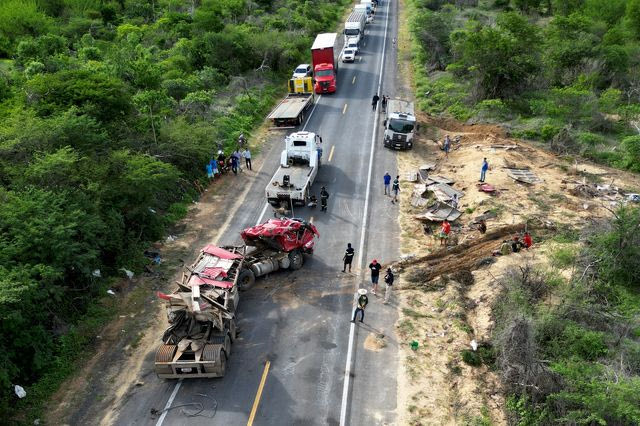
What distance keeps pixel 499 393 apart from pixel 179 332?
972cm

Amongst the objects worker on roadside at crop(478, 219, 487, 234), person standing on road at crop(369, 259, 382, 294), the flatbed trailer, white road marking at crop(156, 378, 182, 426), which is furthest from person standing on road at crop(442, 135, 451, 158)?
white road marking at crop(156, 378, 182, 426)

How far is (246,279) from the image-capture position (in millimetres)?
18312

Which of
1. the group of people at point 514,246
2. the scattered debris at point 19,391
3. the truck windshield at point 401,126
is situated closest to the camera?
the scattered debris at point 19,391

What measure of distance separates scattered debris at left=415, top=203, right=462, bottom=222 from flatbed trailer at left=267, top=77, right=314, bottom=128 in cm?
1459

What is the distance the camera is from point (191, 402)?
1364cm

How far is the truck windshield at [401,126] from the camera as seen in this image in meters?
31.0

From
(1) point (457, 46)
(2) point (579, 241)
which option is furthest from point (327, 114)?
(2) point (579, 241)

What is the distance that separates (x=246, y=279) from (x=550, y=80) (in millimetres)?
33135

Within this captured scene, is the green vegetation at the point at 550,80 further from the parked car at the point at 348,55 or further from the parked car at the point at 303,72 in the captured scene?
the parked car at the point at 303,72

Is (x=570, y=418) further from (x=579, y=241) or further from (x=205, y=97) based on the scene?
(x=205, y=97)

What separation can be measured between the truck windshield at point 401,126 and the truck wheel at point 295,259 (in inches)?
567

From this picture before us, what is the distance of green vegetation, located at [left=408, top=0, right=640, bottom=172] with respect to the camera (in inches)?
1259

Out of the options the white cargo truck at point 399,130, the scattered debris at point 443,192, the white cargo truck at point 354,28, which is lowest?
the scattered debris at point 443,192

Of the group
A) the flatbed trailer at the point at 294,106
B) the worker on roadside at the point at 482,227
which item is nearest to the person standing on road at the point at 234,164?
the flatbed trailer at the point at 294,106
